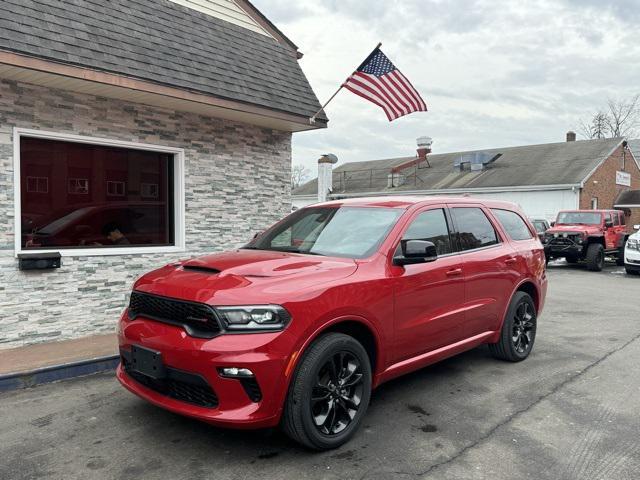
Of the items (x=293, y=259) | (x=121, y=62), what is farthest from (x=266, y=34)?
(x=293, y=259)

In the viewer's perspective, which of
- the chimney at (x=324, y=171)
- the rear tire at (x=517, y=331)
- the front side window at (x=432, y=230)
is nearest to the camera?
the front side window at (x=432, y=230)

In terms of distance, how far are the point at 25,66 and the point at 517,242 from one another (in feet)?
17.7

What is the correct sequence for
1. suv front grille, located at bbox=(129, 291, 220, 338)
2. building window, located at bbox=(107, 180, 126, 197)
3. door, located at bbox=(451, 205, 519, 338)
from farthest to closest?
1. building window, located at bbox=(107, 180, 126, 197)
2. door, located at bbox=(451, 205, 519, 338)
3. suv front grille, located at bbox=(129, 291, 220, 338)

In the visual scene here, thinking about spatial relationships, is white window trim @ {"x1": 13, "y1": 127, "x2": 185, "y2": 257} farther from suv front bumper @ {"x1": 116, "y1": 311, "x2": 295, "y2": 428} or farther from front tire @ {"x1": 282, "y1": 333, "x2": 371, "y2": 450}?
front tire @ {"x1": 282, "y1": 333, "x2": 371, "y2": 450}

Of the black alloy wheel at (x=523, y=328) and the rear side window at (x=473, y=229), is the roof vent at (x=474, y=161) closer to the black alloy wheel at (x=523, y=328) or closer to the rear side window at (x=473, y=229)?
the black alloy wheel at (x=523, y=328)

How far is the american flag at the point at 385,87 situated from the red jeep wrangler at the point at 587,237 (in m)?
10.1

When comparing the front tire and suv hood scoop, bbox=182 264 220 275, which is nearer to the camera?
the front tire

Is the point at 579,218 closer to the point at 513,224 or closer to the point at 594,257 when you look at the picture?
the point at 594,257

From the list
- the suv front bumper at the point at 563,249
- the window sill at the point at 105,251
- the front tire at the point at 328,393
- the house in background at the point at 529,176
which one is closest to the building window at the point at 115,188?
the window sill at the point at 105,251

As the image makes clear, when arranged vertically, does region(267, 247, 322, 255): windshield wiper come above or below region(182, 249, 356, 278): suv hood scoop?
above

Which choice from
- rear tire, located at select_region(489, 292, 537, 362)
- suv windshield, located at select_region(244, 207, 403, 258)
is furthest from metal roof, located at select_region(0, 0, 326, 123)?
rear tire, located at select_region(489, 292, 537, 362)

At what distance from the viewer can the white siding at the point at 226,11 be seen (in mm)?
7707

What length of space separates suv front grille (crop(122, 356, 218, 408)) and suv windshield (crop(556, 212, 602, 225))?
54.4ft

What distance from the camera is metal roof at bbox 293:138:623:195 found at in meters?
24.5
